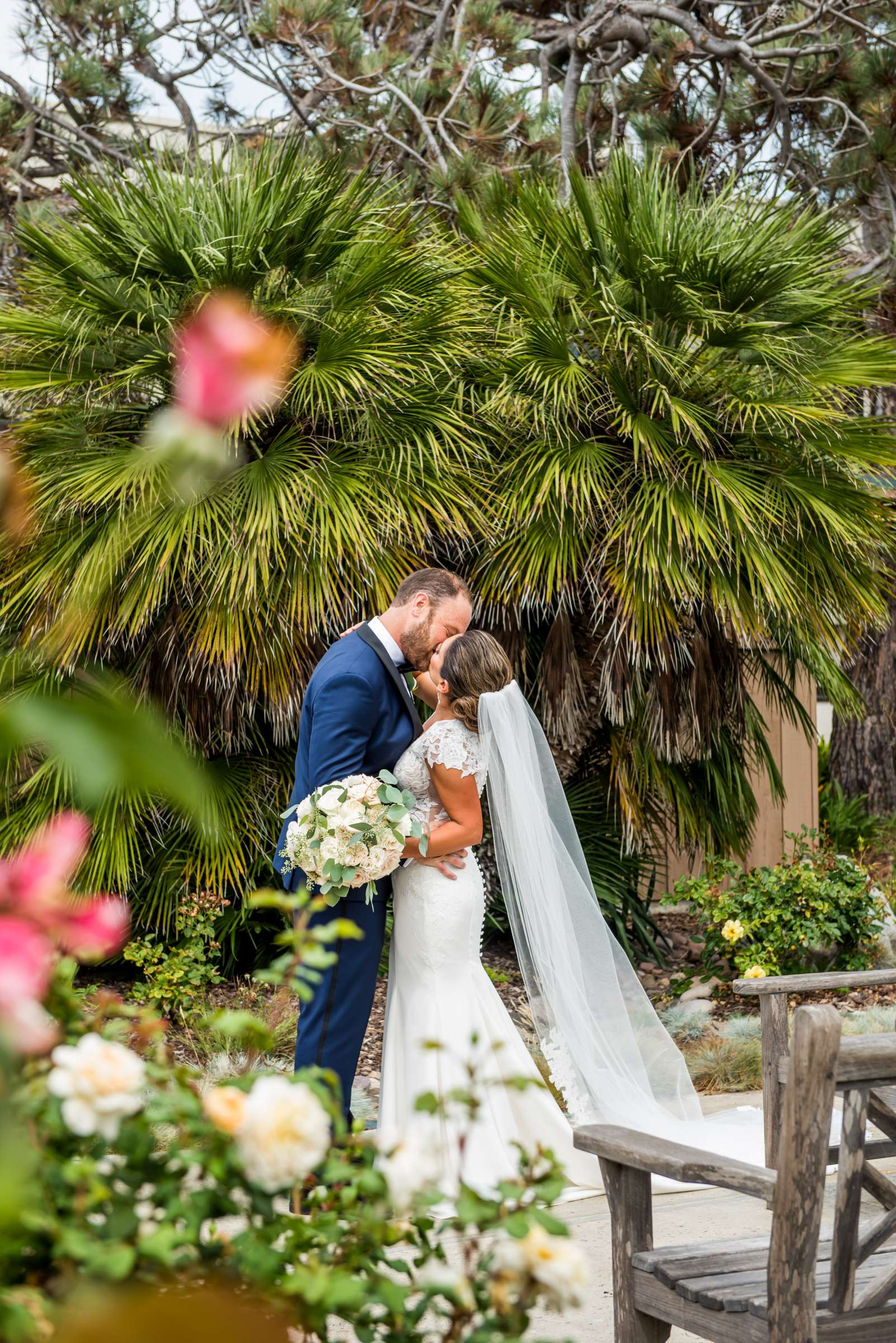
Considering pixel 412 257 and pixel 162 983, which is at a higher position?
pixel 412 257

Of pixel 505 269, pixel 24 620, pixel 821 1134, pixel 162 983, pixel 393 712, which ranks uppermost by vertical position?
pixel 505 269

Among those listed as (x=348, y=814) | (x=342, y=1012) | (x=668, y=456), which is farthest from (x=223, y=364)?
(x=668, y=456)

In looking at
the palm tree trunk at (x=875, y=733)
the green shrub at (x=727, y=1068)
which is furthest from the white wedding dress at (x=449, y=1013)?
the palm tree trunk at (x=875, y=733)

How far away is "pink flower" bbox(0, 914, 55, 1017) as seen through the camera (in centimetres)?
81

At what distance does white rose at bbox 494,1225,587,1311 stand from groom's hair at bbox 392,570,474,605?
9.77 ft

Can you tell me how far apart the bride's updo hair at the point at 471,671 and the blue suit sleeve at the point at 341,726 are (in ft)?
1.09

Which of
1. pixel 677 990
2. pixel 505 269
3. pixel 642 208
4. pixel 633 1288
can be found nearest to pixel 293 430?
pixel 505 269

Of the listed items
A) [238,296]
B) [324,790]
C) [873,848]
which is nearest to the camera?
[324,790]

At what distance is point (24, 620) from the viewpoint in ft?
19.6

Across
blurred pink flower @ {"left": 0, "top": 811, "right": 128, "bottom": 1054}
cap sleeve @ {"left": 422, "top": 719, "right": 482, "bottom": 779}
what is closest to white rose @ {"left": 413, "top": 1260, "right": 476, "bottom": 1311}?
blurred pink flower @ {"left": 0, "top": 811, "right": 128, "bottom": 1054}

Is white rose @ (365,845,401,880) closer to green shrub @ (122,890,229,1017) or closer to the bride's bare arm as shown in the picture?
the bride's bare arm

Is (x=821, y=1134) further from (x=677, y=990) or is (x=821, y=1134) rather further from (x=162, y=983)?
(x=677, y=990)

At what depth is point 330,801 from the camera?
3.77 metres

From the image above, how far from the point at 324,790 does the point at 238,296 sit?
2823 millimetres
